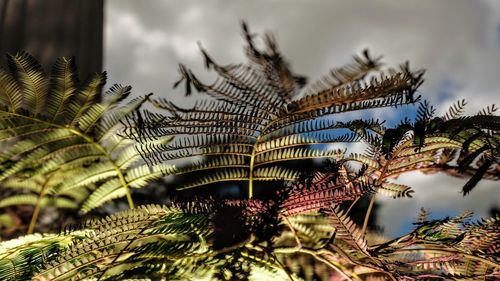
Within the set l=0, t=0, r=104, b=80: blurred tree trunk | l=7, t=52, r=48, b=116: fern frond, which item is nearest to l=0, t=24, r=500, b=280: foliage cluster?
l=7, t=52, r=48, b=116: fern frond

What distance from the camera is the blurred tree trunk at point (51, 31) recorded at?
6.32 ft

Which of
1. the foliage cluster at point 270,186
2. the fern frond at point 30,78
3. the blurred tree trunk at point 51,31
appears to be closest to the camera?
the foliage cluster at point 270,186

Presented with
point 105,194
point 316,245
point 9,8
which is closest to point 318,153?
point 316,245

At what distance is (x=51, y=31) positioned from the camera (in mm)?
1993

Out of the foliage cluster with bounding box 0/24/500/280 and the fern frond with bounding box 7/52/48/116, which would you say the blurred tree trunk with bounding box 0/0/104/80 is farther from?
the foliage cluster with bounding box 0/24/500/280

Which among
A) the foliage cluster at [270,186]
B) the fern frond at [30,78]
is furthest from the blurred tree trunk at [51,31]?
the foliage cluster at [270,186]

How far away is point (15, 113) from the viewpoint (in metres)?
0.64

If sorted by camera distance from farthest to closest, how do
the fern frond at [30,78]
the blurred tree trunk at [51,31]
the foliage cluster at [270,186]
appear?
the blurred tree trunk at [51,31] → the fern frond at [30,78] → the foliage cluster at [270,186]

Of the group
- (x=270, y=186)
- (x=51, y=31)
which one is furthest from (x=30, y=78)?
(x=51, y=31)

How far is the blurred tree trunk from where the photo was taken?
75.9 inches

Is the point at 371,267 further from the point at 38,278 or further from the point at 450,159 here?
the point at 38,278

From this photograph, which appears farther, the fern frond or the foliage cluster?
the fern frond

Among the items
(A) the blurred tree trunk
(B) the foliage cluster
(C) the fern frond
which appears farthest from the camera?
(A) the blurred tree trunk

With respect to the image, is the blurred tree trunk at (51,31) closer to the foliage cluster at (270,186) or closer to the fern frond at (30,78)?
the fern frond at (30,78)
